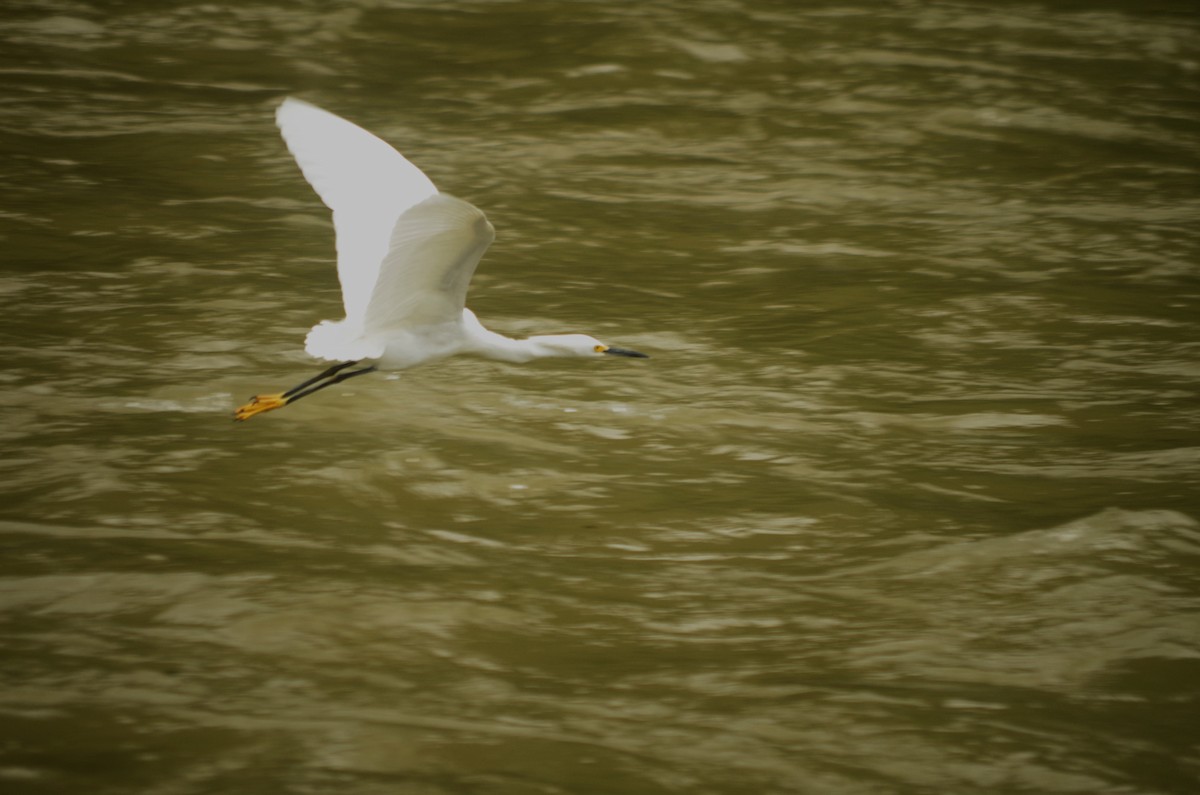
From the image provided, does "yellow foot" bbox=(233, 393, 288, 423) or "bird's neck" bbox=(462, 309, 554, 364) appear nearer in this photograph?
"bird's neck" bbox=(462, 309, 554, 364)

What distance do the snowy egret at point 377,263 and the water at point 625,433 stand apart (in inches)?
26.5

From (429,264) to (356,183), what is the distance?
52 centimetres

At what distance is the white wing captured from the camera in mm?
5309

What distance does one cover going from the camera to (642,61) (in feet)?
40.2

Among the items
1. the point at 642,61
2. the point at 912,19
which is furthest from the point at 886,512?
the point at 912,19

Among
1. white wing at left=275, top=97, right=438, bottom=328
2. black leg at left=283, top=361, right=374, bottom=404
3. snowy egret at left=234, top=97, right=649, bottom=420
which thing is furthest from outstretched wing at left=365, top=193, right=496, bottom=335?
black leg at left=283, top=361, right=374, bottom=404

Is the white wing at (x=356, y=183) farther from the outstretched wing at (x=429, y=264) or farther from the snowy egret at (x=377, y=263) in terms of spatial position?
the outstretched wing at (x=429, y=264)

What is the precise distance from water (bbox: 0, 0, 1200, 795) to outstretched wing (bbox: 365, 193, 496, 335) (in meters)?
0.78

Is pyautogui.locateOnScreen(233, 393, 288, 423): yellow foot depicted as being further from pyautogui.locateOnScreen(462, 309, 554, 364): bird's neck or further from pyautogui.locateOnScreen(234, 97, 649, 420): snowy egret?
pyautogui.locateOnScreen(462, 309, 554, 364): bird's neck

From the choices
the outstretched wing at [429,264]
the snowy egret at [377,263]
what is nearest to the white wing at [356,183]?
the snowy egret at [377,263]

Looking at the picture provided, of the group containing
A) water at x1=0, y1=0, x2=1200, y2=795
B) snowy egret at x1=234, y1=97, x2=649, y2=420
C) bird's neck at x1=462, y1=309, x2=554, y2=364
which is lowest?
water at x1=0, y1=0, x2=1200, y2=795

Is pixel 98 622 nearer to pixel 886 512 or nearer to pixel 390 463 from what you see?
pixel 390 463

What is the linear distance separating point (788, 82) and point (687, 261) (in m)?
3.57

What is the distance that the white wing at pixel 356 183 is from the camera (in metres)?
5.31
